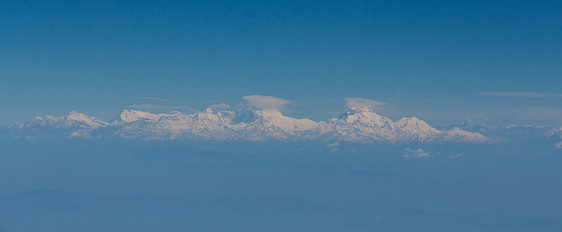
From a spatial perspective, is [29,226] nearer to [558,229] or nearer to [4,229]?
[4,229]

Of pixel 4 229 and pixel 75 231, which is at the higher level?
pixel 4 229

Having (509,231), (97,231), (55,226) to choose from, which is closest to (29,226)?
(55,226)

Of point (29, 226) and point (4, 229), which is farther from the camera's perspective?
point (29, 226)

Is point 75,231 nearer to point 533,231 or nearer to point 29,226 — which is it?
point 29,226

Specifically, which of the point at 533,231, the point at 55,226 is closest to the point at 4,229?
the point at 55,226

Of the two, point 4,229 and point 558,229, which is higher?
point 4,229

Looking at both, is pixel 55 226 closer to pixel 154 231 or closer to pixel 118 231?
pixel 118 231

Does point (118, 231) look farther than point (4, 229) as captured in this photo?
Yes

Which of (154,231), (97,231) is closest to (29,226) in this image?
(97,231)
